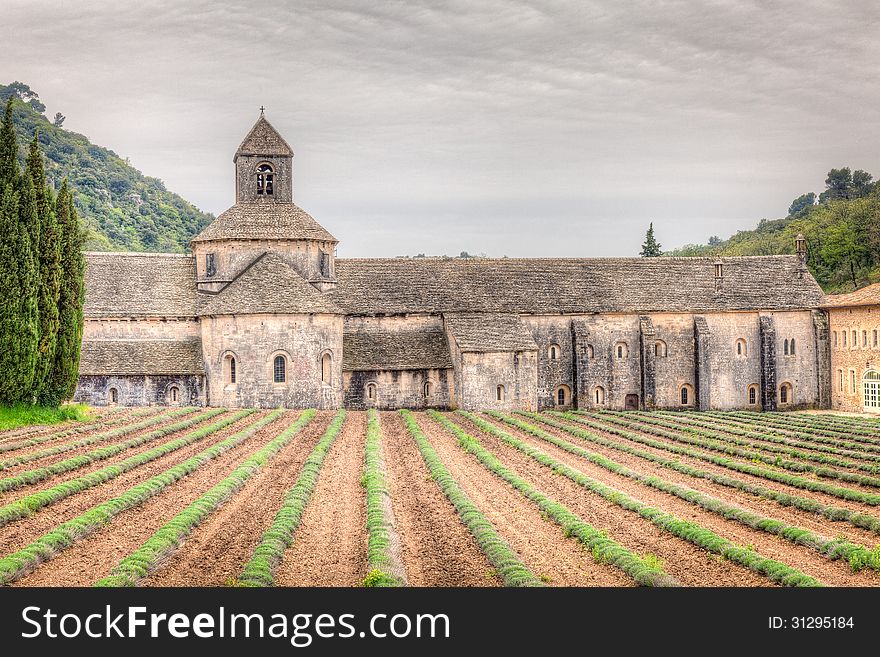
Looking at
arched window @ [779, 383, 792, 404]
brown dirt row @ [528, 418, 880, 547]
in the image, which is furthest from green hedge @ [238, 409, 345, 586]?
arched window @ [779, 383, 792, 404]

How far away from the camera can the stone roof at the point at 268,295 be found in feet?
164

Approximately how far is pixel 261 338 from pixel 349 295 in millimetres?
7966

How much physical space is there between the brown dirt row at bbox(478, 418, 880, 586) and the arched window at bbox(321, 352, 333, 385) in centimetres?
2160

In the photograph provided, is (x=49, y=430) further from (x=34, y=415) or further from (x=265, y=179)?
(x=265, y=179)

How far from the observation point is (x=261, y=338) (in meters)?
50.1

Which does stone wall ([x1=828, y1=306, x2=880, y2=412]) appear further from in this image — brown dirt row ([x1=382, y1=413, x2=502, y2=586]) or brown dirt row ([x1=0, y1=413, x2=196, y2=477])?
brown dirt row ([x1=0, y1=413, x2=196, y2=477])

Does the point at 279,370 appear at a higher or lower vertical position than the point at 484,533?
higher

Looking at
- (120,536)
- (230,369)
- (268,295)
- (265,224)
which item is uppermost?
(265,224)

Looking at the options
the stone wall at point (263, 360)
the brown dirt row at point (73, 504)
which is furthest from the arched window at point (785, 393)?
the brown dirt row at point (73, 504)

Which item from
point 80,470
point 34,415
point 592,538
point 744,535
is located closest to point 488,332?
point 34,415

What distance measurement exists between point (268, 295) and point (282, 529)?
103ft

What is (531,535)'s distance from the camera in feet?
69.8

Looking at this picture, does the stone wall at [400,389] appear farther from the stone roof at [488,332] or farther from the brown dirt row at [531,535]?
the brown dirt row at [531,535]

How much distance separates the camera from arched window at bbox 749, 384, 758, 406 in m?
60.8
